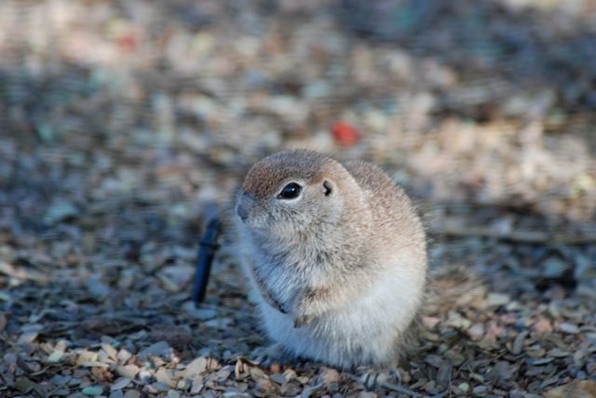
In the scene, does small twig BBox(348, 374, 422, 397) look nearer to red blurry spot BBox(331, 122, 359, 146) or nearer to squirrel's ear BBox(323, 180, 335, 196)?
squirrel's ear BBox(323, 180, 335, 196)

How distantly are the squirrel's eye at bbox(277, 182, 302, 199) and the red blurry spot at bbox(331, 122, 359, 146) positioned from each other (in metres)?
3.09

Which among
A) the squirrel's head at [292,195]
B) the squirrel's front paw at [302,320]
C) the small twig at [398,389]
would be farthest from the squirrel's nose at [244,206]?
the small twig at [398,389]

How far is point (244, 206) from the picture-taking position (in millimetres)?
4562

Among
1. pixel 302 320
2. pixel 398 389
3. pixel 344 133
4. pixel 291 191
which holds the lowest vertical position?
pixel 398 389

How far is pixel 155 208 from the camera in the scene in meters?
7.03

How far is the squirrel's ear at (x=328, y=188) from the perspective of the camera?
468cm

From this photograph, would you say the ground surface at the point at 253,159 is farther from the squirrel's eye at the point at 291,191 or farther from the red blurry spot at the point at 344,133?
the squirrel's eye at the point at 291,191

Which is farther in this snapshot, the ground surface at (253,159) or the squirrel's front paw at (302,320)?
the ground surface at (253,159)

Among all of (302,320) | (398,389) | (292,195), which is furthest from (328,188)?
(398,389)

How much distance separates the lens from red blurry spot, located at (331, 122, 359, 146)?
303 inches

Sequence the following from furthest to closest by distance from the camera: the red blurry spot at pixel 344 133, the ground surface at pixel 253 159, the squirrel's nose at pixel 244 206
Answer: the red blurry spot at pixel 344 133, the ground surface at pixel 253 159, the squirrel's nose at pixel 244 206

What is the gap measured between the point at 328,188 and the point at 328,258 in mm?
303

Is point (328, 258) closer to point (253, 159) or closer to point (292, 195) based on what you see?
point (292, 195)

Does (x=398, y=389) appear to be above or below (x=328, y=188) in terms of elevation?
below
